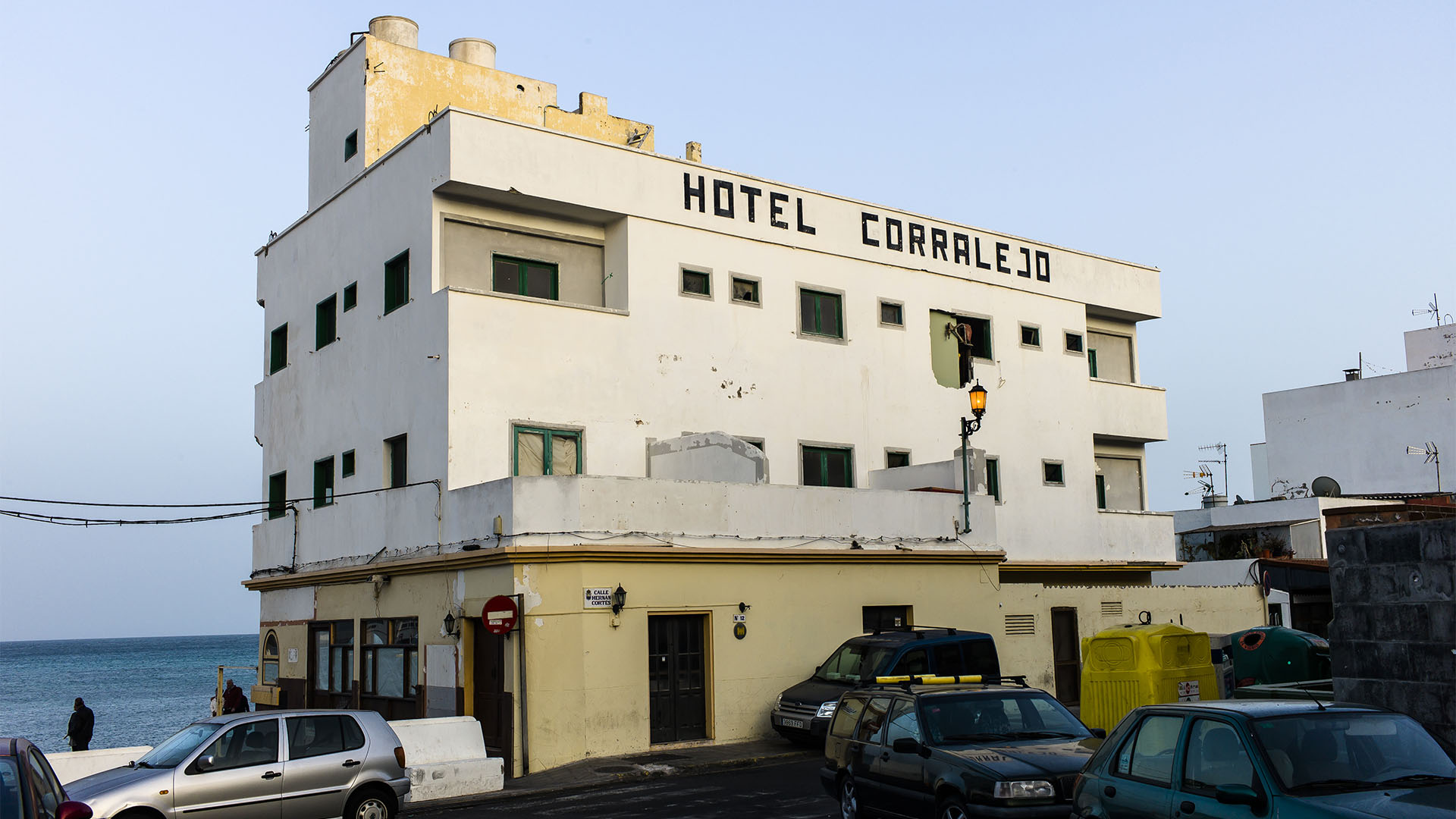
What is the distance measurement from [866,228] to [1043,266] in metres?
6.41

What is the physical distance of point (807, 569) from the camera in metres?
23.5

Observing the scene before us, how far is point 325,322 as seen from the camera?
28344 millimetres

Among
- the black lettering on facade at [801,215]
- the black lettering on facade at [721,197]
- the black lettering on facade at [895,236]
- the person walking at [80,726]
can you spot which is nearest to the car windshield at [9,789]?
the person walking at [80,726]

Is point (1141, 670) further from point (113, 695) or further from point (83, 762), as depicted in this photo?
point (113, 695)

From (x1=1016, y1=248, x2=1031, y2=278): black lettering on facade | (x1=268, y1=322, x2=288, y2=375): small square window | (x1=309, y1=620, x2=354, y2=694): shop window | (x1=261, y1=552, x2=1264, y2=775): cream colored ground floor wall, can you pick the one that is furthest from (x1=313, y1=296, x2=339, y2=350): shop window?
(x1=1016, y1=248, x2=1031, y2=278): black lettering on facade

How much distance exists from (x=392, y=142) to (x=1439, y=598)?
23241 millimetres

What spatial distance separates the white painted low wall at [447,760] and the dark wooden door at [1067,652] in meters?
14.6

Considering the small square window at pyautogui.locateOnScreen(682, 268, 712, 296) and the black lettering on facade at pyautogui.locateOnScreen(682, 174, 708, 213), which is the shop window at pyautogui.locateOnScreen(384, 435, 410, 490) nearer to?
the small square window at pyautogui.locateOnScreen(682, 268, 712, 296)

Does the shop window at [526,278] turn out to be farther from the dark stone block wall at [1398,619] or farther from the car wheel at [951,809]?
the dark stone block wall at [1398,619]

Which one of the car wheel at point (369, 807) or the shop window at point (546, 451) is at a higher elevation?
the shop window at point (546, 451)

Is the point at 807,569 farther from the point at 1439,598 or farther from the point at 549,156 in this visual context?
the point at 1439,598

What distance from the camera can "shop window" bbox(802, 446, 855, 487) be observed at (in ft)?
91.4

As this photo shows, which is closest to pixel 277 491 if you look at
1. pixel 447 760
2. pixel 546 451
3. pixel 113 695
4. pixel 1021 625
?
pixel 546 451

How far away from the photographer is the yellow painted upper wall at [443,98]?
2806 cm
